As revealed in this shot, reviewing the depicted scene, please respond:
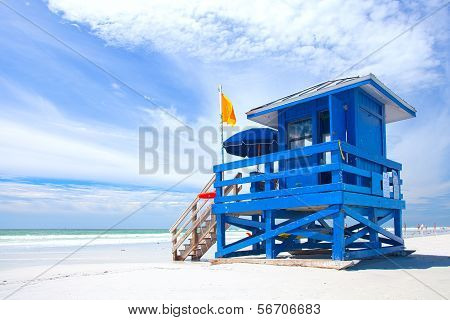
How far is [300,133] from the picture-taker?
11.1m

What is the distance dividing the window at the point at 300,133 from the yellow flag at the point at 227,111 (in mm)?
1961

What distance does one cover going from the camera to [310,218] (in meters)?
9.05

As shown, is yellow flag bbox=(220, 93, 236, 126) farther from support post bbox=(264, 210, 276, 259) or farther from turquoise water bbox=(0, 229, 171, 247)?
turquoise water bbox=(0, 229, 171, 247)

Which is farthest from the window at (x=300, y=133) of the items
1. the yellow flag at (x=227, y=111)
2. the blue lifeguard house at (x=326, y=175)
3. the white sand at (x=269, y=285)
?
the white sand at (x=269, y=285)

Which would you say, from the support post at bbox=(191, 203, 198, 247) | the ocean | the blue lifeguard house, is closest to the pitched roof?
the blue lifeguard house

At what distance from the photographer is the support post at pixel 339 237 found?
27.4 ft

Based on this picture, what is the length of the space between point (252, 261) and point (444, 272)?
4098mm

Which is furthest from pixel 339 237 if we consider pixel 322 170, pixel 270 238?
pixel 270 238

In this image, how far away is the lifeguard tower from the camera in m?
8.82

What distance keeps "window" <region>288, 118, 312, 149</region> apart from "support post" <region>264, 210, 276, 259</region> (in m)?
2.23

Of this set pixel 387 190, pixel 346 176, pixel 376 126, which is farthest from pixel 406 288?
pixel 376 126

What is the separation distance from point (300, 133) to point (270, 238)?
119 inches

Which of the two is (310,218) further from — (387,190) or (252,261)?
(387,190)

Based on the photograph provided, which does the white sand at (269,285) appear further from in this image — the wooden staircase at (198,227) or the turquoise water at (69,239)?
the turquoise water at (69,239)
